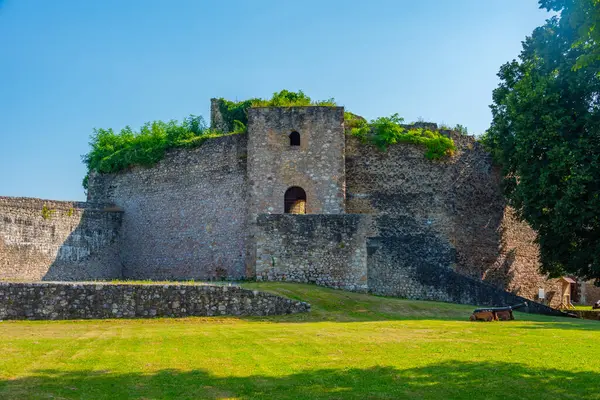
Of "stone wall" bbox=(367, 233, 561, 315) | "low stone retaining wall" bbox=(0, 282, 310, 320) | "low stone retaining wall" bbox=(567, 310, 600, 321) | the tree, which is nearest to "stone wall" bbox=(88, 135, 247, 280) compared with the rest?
"stone wall" bbox=(367, 233, 561, 315)

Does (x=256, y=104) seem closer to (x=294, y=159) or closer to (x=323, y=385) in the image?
(x=294, y=159)

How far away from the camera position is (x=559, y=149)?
21.7m

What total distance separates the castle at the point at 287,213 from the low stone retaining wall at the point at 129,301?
851 centimetres

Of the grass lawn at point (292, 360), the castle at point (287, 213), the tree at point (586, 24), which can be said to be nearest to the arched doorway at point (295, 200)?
the castle at point (287, 213)

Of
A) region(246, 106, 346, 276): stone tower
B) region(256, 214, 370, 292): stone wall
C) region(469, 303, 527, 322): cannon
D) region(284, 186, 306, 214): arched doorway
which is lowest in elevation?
region(469, 303, 527, 322): cannon

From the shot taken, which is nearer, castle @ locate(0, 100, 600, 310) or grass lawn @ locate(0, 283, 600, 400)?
grass lawn @ locate(0, 283, 600, 400)

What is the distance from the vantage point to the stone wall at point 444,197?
93.6 feet

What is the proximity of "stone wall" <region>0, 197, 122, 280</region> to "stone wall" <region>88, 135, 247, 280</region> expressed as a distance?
1.04 m

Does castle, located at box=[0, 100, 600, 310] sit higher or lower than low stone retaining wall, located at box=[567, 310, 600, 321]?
higher

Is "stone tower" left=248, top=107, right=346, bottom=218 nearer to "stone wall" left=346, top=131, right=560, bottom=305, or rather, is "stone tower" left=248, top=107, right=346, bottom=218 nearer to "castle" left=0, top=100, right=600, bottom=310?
"castle" left=0, top=100, right=600, bottom=310

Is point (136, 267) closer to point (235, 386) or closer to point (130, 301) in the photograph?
point (130, 301)

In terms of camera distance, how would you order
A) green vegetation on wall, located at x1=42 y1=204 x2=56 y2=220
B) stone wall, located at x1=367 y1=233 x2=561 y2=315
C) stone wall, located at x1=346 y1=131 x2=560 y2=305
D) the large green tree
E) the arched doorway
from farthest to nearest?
stone wall, located at x1=346 y1=131 x2=560 y2=305, the arched doorway, green vegetation on wall, located at x1=42 y1=204 x2=56 y2=220, stone wall, located at x1=367 y1=233 x2=561 y2=315, the large green tree

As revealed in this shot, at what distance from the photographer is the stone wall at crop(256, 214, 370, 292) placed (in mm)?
22297

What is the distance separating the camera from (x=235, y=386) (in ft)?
27.8
